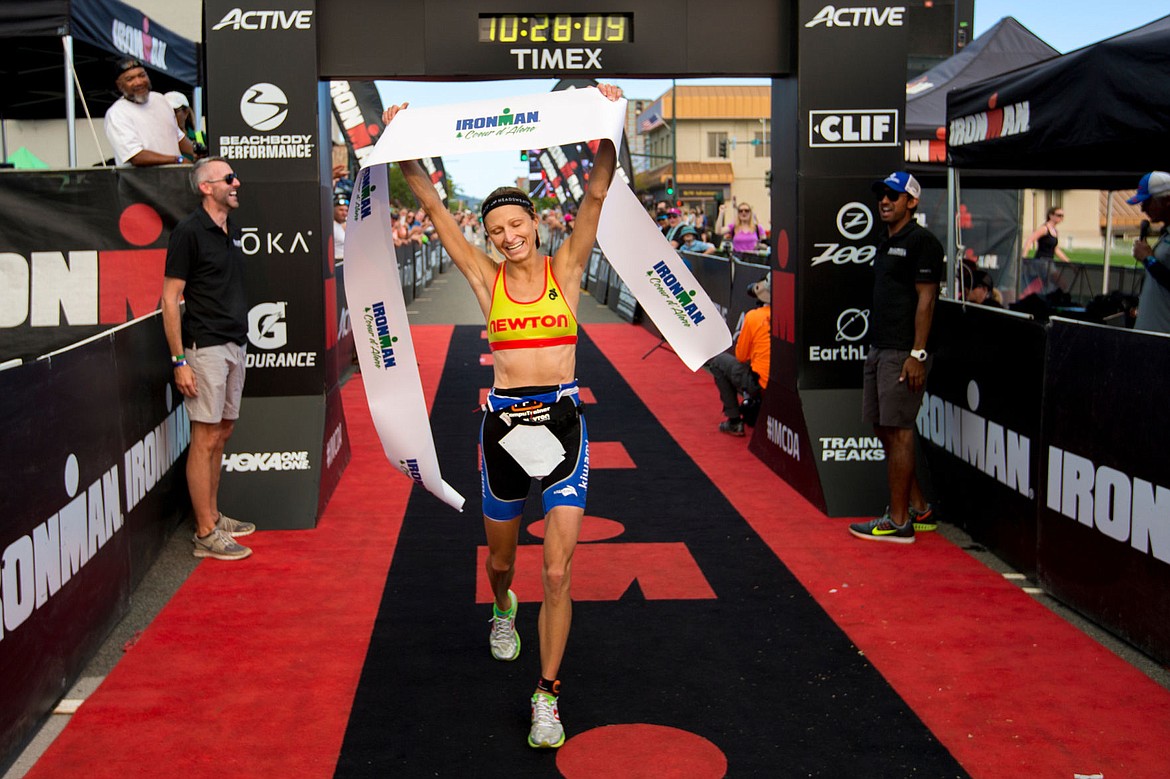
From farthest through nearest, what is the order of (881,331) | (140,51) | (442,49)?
1. (140,51)
2. (442,49)
3. (881,331)

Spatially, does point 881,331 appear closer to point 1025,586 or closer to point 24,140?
point 1025,586

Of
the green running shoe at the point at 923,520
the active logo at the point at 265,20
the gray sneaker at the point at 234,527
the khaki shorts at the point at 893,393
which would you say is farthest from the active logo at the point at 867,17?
the gray sneaker at the point at 234,527

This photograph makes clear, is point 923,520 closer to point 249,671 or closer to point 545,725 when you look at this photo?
point 545,725

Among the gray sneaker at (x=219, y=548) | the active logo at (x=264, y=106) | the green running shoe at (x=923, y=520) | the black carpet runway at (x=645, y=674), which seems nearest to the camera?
the black carpet runway at (x=645, y=674)

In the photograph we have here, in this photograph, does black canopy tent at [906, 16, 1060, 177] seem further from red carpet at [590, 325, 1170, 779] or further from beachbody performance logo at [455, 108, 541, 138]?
beachbody performance logo at [455, 108, 541, 138]

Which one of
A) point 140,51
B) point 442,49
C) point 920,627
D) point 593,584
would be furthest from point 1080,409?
point 140,51

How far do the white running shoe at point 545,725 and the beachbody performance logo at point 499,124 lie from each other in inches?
94.4

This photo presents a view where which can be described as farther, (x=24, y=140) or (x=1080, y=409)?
(x=24, y=140)

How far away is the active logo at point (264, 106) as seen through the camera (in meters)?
7.76

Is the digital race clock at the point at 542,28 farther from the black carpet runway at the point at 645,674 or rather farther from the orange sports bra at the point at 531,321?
the orange sports bra at the point at 531,321

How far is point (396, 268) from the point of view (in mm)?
5039

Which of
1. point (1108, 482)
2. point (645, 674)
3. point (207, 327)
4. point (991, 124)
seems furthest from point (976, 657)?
point (207, 327)

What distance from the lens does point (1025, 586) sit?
6.44 meters

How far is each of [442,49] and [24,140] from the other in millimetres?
12905
